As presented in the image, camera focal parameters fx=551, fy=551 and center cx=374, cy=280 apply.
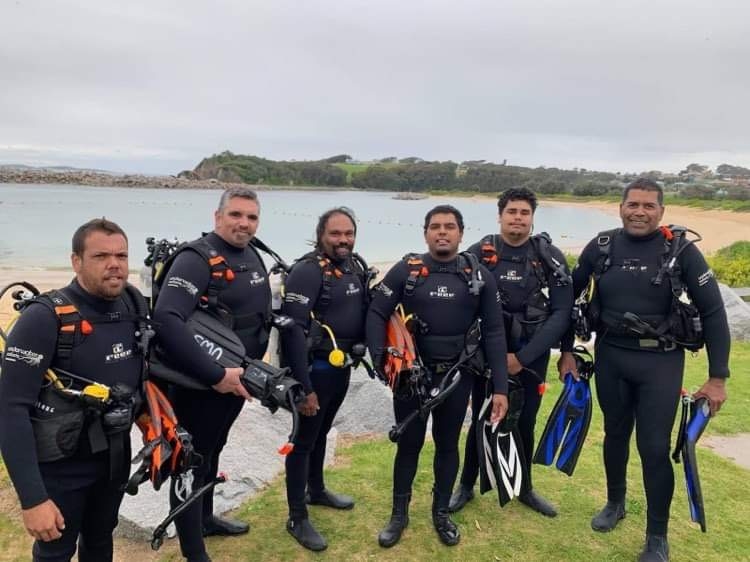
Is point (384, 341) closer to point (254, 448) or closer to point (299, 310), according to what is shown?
point (299, 310)

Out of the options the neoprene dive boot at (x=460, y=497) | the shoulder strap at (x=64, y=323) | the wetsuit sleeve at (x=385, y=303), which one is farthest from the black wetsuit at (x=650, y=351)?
the shoulder strap at (x=64, y=323)

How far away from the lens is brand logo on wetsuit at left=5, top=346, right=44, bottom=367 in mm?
2184

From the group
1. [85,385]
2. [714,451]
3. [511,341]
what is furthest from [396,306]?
[714,451]

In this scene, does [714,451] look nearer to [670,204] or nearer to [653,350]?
[653,350]

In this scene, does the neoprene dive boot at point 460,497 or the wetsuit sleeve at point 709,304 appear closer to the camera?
the wetsuit sleeve at point 709,304

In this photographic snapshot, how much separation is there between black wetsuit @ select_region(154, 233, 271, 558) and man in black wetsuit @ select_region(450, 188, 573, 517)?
1658mm

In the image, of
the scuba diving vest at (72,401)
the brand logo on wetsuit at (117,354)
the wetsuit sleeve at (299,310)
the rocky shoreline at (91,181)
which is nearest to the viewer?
the scuba diving vest at (72,401)

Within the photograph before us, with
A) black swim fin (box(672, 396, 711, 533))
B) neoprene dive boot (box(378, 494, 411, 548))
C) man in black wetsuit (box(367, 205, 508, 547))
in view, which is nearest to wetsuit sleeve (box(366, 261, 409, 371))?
man in black wetsuit (box(367, 205, 508, 547))

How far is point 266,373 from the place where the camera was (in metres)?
2.93

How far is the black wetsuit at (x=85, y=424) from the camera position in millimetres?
2207

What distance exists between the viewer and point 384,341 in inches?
138

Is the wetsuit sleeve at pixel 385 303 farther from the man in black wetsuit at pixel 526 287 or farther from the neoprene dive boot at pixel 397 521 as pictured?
the neoprene dive boot at pixel 397 521

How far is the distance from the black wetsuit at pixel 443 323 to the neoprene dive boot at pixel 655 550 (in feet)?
4.44

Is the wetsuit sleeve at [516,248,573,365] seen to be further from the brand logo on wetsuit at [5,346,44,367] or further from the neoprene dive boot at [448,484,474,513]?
the brand logo on wetsuit at [5,346,44,367]
